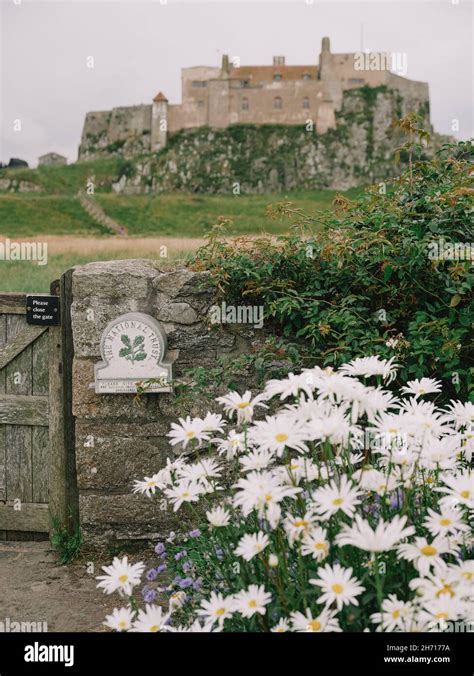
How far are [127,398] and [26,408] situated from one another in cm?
89

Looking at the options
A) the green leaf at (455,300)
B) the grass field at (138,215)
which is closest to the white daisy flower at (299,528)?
the green leaf at (455,300)

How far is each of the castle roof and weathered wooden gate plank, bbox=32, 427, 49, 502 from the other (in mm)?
67521

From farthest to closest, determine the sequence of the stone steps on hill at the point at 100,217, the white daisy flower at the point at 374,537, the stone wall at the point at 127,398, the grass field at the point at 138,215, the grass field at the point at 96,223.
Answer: the stone steps on hill at the point at 100,217 → the grass field at the point at 138,215 → the grass field at the point at 96,223 → the stone wall at the point at 127,398 → the white daisy flower at the point at 374,537

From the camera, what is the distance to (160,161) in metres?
66.4

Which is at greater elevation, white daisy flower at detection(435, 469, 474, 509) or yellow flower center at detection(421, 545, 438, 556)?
white daisy flower at detection(435, 469, 474, 509)

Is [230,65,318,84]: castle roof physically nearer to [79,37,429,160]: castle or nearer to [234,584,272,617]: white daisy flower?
[79,37,429,160]: castle

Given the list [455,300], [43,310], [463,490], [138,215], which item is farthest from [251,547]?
[138,215]

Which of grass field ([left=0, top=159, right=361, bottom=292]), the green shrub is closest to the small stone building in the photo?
grass field ([left=0, top=159, right=361, bottom=292])

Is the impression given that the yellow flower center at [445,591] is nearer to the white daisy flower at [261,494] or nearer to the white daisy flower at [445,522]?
the white daisy flower at [445,522]

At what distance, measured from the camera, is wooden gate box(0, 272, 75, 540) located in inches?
203

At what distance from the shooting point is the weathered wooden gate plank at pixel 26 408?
5203 mm
